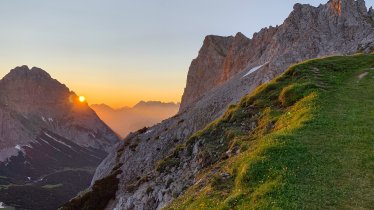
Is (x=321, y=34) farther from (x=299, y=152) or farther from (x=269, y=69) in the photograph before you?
(x=299, y=152)

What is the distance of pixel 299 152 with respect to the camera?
30.3m

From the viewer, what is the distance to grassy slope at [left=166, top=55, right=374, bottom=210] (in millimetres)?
24828

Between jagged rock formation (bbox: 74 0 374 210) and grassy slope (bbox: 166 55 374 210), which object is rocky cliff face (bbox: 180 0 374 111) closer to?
jagged rock formation (bbox: 74 0 374 210)

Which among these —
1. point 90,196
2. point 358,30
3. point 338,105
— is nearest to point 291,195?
point 338,105

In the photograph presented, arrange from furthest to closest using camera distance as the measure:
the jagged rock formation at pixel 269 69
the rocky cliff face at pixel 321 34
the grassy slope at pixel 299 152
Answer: the rocky cliff face at pixel 321 34
the jagged rock formation at pixel 269 69
the grassy slope at pixel 299 152

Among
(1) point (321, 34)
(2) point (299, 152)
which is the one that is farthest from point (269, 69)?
(2) point (299, 152)

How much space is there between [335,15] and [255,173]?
8245 cm

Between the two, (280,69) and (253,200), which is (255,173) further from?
(280,69)

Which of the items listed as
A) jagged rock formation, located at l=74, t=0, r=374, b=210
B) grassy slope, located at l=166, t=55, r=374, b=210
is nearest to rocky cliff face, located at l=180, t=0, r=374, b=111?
jagged rock formation, located at l=74, t=0, r=374, b=210

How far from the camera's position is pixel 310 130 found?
34.5 metres

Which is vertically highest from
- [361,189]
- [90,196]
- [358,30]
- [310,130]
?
[358,30]

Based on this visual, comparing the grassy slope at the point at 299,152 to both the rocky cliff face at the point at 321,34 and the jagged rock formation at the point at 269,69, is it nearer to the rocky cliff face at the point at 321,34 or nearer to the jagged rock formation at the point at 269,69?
the jagged rock formation at the point at 269,69

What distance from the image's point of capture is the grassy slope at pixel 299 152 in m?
24.8

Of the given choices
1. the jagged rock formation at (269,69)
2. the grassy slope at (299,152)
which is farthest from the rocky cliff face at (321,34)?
the grassy slope at (299,152)
